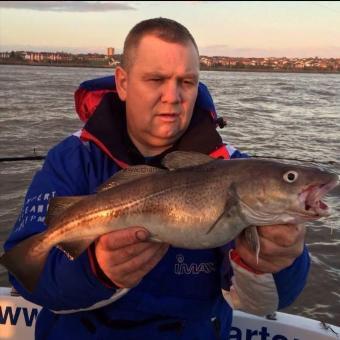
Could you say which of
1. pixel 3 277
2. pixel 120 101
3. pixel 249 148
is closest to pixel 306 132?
pixel 249 148

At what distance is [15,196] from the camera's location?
10328 mm

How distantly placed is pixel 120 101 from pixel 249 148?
1183 centimetres

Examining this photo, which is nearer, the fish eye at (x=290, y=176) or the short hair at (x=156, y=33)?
the fish eye at (x=290, y=176)

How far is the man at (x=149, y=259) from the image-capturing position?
9.02 feet

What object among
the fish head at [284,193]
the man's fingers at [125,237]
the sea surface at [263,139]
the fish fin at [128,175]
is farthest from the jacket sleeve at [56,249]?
the sea surface at [263,139]

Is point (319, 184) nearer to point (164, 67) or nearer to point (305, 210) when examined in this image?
point (305, 210)

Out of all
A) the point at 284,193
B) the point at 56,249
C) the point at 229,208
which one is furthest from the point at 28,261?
the point at 284,193

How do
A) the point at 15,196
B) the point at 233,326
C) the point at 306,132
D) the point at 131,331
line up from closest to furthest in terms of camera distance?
the point at 131,331 < the point at 233,326 < the point at 15,196 < the point at 306,132

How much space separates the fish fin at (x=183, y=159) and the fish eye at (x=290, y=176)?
43cm

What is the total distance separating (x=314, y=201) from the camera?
2496 mm

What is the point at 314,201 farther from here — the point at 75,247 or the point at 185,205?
the point at 75,247

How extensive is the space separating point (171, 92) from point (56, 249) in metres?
1.17

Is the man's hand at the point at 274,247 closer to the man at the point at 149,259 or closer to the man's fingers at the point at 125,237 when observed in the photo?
the man at the point at 149,259

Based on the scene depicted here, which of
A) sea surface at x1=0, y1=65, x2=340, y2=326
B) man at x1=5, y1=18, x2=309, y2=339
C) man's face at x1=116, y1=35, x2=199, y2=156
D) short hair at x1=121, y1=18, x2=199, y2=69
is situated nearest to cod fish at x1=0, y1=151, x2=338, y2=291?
man at x1=5, y1=18, x2=309, y2=339
